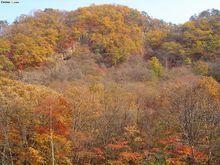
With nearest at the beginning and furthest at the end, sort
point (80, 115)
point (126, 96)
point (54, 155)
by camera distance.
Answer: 1. point (54, 155)
2. point (80, 115)
3. point (126, 96)

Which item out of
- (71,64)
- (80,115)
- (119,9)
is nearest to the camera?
(80,115)

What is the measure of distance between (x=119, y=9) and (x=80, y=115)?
3583cm

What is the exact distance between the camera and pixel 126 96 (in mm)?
26312

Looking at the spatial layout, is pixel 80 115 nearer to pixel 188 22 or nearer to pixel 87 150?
pixel 87 150

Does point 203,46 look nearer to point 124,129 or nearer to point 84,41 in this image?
point 84,41

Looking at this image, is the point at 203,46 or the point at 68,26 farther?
the point at 68,26

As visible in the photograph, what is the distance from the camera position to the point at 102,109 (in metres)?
22.5

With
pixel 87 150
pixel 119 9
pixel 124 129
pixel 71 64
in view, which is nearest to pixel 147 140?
pixel 124 129

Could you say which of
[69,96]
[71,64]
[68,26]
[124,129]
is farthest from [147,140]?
[68,26]

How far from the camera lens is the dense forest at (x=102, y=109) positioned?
1980 cm

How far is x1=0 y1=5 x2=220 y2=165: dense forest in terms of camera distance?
779 inches

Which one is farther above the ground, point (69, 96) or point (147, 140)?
point (69, 96)

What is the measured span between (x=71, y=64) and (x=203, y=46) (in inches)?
546

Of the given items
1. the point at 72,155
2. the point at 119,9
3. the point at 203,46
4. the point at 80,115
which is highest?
the point at 119,9
